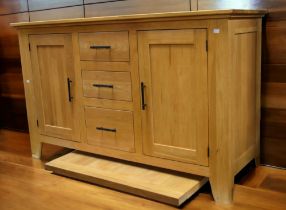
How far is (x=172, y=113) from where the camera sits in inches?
79.7

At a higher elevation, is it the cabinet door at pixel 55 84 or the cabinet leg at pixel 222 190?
the cabinet door at pixel 55 84

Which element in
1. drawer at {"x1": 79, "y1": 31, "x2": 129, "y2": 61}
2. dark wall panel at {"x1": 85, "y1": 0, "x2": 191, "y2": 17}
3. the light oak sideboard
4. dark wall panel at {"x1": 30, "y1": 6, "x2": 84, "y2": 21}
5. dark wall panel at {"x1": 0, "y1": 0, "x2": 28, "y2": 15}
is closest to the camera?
the light oak sideboard

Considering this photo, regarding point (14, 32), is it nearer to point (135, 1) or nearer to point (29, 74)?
point (29, 74)

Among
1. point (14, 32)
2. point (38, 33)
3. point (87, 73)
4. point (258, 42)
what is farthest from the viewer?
point (14, 32)

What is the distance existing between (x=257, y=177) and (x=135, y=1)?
1416 millimetres

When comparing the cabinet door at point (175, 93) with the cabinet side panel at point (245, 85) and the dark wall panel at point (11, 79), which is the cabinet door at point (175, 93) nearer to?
the cabinet side panel at point (245, 85)

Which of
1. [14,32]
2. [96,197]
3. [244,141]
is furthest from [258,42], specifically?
[14,32]

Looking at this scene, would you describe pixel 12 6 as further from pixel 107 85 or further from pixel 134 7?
pixel 107 85

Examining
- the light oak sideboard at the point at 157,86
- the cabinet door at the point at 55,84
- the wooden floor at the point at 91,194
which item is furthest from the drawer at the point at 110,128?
the wooden floor at the point at 91,194

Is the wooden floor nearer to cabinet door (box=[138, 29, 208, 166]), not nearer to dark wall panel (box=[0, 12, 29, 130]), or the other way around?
cabinet door (box=[138, 29, 208, 166])

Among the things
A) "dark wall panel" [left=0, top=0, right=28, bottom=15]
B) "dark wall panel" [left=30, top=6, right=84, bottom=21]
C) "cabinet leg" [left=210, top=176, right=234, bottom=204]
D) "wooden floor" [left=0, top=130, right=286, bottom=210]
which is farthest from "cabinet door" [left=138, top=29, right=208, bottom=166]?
"dark wall panel" [left=0, top=0, right=28, bottom=15]

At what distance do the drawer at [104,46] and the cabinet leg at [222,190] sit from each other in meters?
0.80

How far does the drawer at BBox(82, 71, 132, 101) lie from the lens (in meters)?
2.16

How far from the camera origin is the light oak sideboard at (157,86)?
186 centimetres
